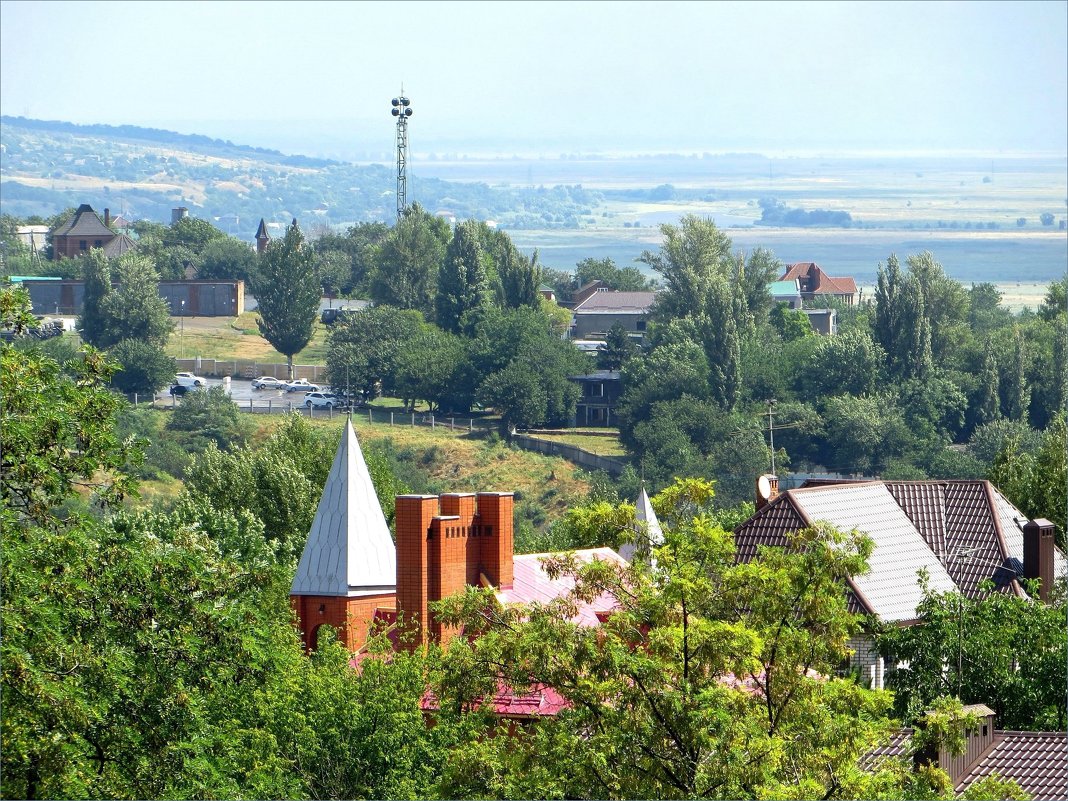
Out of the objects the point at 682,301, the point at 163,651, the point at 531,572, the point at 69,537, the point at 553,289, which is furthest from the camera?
the point at 553,289

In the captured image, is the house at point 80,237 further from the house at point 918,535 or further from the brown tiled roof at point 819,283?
the house at point 918,535

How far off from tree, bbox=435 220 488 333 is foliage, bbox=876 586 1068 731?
331 ft

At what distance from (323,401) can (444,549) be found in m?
90.6

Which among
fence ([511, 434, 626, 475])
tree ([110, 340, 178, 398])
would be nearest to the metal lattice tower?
tree ([110, 340, 178, 398])

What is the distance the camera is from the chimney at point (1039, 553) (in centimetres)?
4103

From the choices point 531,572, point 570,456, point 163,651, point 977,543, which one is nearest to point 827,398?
point 570,456

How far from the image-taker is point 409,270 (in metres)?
138

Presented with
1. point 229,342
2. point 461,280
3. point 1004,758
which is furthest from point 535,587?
point 229,342

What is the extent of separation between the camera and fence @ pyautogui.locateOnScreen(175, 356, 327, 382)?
13075 cm

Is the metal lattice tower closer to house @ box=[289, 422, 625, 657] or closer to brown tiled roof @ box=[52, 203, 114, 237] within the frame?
brown tiled roof @ box=[52, 203, 114, 237]

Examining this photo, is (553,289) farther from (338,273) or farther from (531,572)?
(531,572)

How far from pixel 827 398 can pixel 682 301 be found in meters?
14.3

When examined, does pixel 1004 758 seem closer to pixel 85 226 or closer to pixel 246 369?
pixel 246 369

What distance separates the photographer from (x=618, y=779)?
18.4 meters
